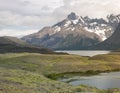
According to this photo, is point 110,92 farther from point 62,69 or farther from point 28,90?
point 62,69

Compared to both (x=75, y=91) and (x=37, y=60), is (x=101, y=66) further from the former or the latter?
(x=75, y=91)

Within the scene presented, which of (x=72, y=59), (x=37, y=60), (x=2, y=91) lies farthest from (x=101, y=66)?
(x=2, y=91)

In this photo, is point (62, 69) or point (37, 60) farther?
point (37, 60)

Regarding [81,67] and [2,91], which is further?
[81,67]

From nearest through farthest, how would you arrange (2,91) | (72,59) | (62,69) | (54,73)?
(2,91) → (54,73) → (62,69) → (72,59)

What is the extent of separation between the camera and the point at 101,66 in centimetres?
16288

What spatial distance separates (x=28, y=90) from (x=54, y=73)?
71.8 metres

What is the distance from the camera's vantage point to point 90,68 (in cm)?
15600

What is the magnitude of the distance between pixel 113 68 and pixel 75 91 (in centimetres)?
9918

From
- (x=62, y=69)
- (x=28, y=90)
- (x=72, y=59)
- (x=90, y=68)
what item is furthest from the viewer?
(x=72, y=59)

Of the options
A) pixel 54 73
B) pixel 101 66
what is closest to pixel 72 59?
pixel 101 66

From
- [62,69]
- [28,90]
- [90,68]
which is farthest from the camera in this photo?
[90,68]

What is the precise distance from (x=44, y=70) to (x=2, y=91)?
79.8 m

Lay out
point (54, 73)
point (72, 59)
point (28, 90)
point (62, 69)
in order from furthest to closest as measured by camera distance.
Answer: point (72, 59), point (62, 69), point (54, 73), point (28, 90)
